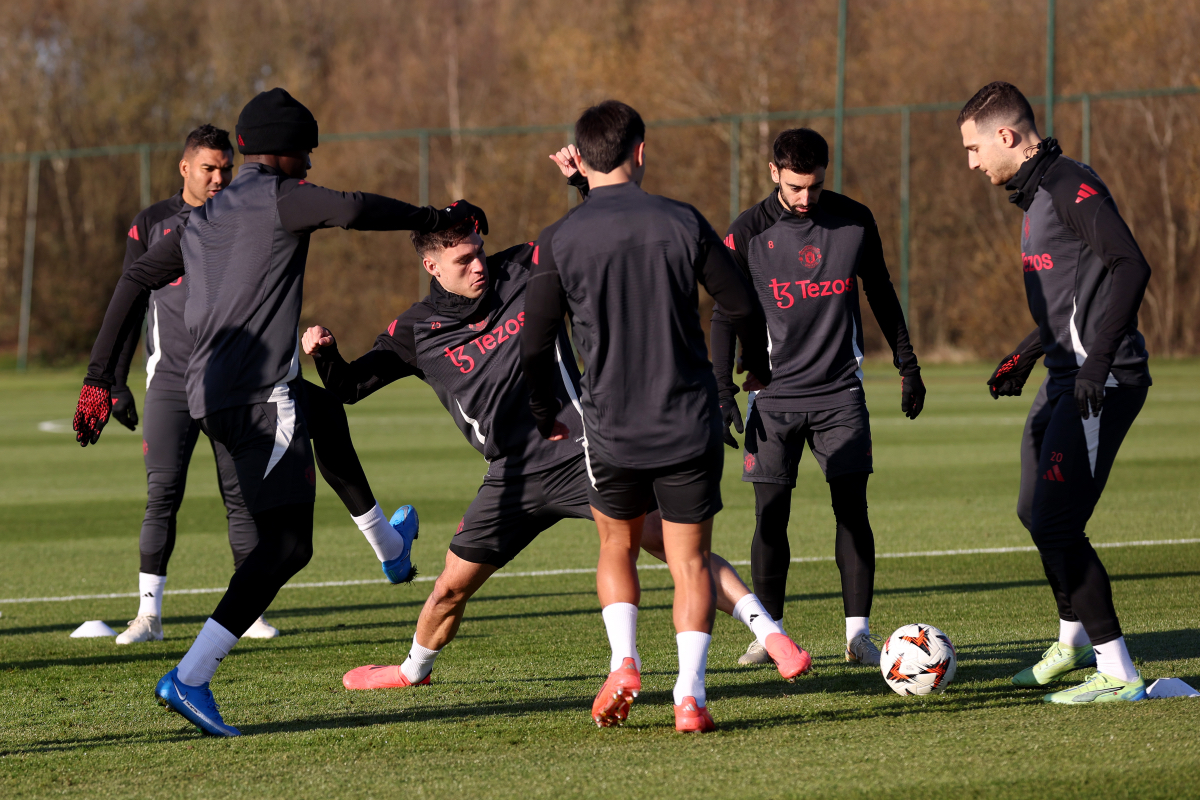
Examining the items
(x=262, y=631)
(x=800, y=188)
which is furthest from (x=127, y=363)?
(x=800, y=188)

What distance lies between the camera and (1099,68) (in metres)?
35.0

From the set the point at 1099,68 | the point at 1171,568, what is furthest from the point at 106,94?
the point at 1171,568

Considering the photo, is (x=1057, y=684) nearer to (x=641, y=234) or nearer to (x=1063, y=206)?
(x=1063, y=206)

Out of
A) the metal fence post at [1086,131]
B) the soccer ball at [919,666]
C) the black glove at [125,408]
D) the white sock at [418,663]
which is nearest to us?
the soccer ball at [919,666]

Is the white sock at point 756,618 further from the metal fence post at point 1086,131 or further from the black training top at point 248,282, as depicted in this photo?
the metal fence post at point 1086,131

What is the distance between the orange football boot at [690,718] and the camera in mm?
4398

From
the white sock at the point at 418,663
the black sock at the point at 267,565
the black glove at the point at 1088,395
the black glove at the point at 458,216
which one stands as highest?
the black glove at the point at 458,216

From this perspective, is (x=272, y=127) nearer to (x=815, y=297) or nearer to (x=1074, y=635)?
(x=815, y=297)

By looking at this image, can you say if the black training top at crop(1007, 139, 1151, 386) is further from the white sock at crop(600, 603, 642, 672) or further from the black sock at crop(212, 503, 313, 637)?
the black sock at crop(212, 503, 313, 637)

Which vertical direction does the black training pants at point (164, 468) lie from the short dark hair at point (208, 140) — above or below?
below

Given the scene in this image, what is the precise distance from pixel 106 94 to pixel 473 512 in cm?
4253

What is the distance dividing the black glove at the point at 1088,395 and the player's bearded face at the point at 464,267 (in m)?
2.08

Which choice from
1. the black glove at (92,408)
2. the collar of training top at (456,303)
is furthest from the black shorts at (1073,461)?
the black glove at (92,408)

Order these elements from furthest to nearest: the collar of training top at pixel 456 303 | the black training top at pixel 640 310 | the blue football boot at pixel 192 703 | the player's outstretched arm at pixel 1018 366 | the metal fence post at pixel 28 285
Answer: the metal fence post at pixel 28 285, the player's outstretched arm at pixel 1018 366, the collar of training top at pixel 456 303, the blue football boot at pixel 192 703, the black training top at pixel 640 310
